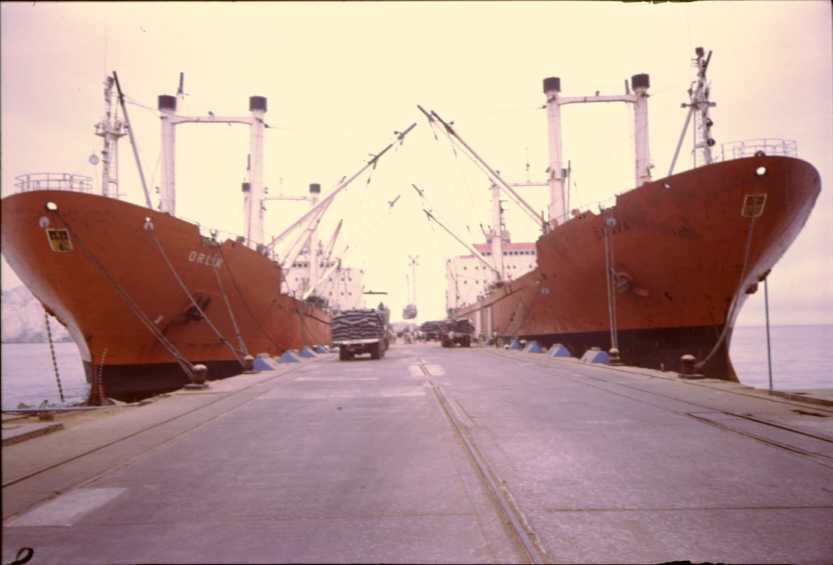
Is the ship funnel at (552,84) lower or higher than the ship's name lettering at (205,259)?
higher

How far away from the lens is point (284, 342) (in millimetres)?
34531

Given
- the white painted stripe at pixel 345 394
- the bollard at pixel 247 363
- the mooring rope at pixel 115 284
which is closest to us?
the white painted stripe at pixel 345 394

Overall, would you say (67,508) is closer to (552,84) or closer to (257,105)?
(257,105)

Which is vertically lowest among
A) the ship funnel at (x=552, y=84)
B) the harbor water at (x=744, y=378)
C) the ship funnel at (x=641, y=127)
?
the harbor water at (x=744, y=378)

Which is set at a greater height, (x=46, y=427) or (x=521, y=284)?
(x=521, y=284)

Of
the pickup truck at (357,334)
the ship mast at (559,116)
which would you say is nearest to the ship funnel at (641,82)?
the ship mast at (559,116)

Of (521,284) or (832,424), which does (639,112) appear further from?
(832,424)

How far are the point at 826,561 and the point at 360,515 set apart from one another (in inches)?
131

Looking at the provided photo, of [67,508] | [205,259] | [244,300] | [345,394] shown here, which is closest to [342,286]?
[244,300]

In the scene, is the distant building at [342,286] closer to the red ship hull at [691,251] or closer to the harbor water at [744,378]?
the harbor water at [744,378]

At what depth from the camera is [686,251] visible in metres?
22.2

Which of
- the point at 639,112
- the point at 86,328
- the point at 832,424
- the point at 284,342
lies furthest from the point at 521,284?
the point at 832,424

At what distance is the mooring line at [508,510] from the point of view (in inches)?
163

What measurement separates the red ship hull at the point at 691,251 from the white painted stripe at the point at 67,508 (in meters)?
16.3
